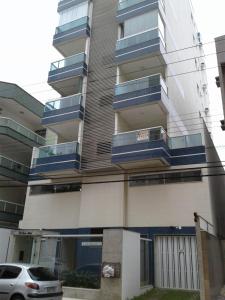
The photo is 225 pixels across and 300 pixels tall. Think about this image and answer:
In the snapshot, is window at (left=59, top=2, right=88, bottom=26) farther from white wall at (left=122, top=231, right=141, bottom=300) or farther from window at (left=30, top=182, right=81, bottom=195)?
white wall at (left=122, top=231, right=141, bottom=300)

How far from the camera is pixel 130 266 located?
46.0ft

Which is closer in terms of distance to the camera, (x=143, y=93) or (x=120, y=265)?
(x=120, y=265)

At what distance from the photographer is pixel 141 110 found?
69.6 ft

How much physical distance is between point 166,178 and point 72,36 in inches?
550

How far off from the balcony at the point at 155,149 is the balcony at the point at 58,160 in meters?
3.02

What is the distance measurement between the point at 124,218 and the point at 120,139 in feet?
16.2

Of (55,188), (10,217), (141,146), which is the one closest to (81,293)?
(141,146)

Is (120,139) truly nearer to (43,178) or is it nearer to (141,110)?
(141,110)

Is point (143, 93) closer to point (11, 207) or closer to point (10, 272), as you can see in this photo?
point (10, 272)

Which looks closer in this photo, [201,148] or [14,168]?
[201,148]

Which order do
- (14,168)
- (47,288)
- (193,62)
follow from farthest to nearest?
(193,62)
(14,168)
(47,288)

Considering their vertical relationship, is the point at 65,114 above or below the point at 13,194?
above

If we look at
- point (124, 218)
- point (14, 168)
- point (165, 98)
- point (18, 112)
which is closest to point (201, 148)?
point (165, 98)

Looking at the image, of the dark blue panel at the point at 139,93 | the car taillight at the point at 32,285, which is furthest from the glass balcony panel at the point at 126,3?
the car taillight at the point at 32,285
